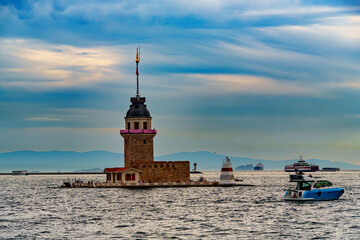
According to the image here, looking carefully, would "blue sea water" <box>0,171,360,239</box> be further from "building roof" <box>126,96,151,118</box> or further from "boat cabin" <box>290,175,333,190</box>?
"building roof" <box>126,96,151,118</box>

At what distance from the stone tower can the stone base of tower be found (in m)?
2.14

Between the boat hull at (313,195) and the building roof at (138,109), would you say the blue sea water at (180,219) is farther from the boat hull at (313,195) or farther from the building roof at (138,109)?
the building roof at (138,109)

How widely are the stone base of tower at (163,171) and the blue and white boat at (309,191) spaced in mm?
33768

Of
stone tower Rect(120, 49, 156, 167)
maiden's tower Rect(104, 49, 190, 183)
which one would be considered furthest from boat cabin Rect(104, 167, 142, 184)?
stone tower Rect(120, 49, 156, 167)

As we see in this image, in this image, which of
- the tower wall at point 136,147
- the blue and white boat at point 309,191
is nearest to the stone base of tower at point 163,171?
the tower wall at point 136,147

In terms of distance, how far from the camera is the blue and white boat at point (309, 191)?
68.8 m

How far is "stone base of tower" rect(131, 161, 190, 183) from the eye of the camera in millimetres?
100062

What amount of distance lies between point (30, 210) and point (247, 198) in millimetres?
28344

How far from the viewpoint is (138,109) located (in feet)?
344

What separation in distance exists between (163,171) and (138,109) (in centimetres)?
1173

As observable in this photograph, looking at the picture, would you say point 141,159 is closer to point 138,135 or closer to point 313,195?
point 138,135

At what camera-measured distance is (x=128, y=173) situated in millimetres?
99812

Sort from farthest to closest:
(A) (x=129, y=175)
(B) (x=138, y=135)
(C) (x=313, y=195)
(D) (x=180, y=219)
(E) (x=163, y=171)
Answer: (B) (x=138, y=135) → (E) (x=163, y=171) → (A) (x=129, y=175) → (C) (x=313, y=195) → (D) (x=180, y=219)

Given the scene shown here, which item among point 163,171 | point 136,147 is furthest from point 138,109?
point 163,171
